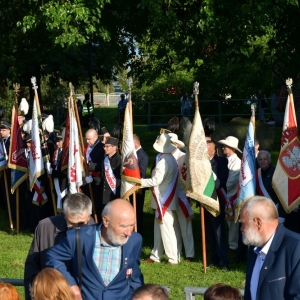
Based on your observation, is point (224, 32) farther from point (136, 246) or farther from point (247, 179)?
point (136, 246)

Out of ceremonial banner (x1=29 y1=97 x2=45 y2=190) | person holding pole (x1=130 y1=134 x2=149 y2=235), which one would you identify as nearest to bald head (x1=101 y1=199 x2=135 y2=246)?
person holding pole (x1=130 y1=134 x2=149 y2=235)

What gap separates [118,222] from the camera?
6.65 meters

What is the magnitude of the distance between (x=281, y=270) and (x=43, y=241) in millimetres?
2381

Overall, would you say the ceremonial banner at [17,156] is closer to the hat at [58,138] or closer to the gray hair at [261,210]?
the hat at [58,138]

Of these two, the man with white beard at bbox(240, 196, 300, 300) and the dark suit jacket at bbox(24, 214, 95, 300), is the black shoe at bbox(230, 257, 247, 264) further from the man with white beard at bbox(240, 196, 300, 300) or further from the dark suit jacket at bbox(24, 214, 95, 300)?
the man with white beard at bbox(240, 196, 300, 300)

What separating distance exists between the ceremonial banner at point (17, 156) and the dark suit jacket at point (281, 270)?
9.63 m

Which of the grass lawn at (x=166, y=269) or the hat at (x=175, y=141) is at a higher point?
the hat at (x=175, y=141)

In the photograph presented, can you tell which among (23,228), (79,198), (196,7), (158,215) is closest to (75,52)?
(196,7)

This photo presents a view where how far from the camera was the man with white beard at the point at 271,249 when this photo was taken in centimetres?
614

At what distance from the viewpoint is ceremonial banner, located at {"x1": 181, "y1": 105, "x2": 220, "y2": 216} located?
12.0m

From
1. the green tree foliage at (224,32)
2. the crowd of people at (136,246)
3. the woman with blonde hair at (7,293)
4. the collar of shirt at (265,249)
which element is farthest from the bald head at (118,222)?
the green tree foliage at (224,32)

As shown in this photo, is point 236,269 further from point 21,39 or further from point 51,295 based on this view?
point 21,39

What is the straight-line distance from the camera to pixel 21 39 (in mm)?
20906

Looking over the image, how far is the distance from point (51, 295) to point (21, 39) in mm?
15978
